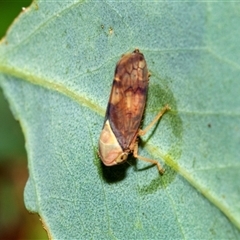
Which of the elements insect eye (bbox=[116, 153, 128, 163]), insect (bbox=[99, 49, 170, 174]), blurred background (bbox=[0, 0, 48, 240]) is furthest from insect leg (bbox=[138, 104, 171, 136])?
blurred background (bbox=[0, 0, 48, 240])

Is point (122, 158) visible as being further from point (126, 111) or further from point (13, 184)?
point (13, 184)

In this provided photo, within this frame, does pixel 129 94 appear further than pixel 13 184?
No

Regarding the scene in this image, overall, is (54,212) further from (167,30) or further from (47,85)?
(167,30)

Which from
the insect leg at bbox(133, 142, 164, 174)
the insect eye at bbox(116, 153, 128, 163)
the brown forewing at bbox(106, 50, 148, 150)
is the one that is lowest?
the insect leg at bbox(133, 142, 164, 174)

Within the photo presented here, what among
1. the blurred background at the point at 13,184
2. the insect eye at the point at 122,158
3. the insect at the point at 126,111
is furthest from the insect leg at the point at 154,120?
the blurred background at the point at 13,184

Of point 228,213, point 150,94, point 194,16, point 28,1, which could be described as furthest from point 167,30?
point 28,1

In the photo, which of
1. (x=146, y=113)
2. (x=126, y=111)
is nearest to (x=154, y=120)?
(x=146, y=113)

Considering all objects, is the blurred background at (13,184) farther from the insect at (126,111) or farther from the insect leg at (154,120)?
the insect leg at (154,120)

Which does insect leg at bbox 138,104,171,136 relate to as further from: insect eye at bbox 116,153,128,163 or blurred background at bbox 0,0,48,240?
blurred background at bbox 0,0,48,240
